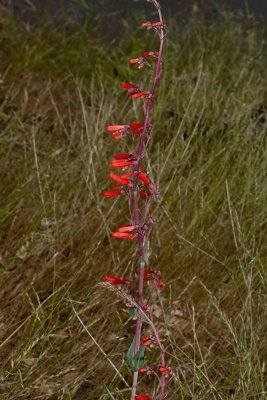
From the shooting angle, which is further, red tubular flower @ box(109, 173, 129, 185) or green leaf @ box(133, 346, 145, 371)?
green leaf @ box(133, 346, 145, 371)

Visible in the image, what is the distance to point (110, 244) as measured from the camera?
106 inches

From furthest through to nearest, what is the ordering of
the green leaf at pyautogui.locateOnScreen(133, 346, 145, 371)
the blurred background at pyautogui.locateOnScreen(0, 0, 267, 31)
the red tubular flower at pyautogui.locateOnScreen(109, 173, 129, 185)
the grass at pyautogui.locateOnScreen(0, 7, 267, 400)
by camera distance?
the blurred background at pyautogui.locateOnScreen(0, 0, 267, 31) → the grass at pyautogui.locateOnScreen(0, 7, 267, 400) → the green leaf at pyautogui.locateOnScreen(133, 346, 145, 371) → the red tubular flower at pyautogui.locateOnScreen(109, 173, 129, 185)

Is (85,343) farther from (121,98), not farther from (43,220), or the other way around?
(121,98)

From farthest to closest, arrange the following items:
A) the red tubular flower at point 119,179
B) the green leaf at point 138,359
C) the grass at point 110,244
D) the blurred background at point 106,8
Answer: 1. the blurred background at point 106,8
2. the grass at point 110,244
3. the green leaf at point 138,359
4. the red tubular flower at point 119,179

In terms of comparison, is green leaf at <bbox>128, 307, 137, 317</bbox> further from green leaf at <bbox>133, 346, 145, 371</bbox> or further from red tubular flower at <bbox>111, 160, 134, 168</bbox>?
red tubular flower at <bbox>111, 160, 134, 168</bbox>

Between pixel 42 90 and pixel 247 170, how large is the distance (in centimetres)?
124

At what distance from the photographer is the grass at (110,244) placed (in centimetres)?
229

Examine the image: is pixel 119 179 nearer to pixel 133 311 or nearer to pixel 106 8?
pixel 133 311

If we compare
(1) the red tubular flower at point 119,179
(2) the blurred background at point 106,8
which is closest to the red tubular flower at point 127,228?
(1) the red tubular flower at point 119,179

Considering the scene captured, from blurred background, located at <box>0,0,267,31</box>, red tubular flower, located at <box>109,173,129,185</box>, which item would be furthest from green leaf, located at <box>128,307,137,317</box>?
blurred background, located at <box>0,0,267,31</box>

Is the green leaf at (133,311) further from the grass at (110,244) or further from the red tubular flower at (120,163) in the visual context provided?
the red tubular flower at (120,163)

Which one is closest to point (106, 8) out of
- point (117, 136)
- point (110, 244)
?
point (110, 244)

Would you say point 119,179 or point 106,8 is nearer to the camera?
point 119,179

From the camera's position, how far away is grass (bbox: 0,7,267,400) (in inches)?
90.0
